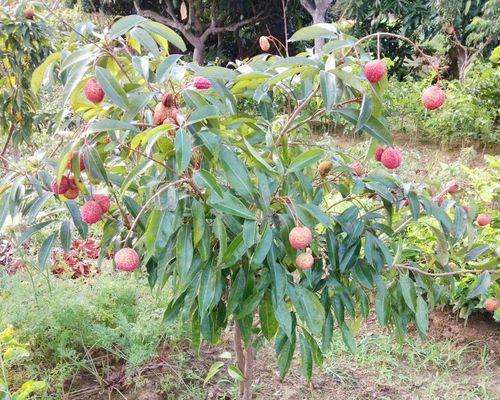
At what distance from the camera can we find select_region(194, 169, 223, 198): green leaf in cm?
98

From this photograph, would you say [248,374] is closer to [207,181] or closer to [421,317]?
[421,317]

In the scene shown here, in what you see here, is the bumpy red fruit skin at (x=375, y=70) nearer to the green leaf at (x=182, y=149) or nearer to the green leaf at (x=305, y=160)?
the green leaf at (x=305, y=160)

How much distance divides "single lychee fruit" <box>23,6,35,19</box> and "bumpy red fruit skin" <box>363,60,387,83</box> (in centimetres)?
218

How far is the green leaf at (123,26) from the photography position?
3.19 feet

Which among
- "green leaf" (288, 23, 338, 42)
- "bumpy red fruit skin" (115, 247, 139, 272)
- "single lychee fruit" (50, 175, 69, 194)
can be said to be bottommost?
"bumpy red fruit skin" (115, 247, 139, 272)

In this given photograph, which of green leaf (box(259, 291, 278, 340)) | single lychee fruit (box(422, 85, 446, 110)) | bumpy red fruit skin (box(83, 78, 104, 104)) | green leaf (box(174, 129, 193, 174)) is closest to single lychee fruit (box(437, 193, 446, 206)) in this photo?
single lychee fruit (box(422, 85, 446, 110))

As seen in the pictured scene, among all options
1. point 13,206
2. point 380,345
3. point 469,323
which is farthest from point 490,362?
point 13,206

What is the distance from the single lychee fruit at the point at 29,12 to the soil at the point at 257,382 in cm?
177

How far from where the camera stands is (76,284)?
245 cm

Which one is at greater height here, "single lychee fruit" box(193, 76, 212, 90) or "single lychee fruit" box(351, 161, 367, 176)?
"single lychee fruit" box(193, 76, 212, 90)

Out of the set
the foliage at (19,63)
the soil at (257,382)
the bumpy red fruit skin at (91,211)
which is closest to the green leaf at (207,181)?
the bumpy red fruit skin at (91,211)

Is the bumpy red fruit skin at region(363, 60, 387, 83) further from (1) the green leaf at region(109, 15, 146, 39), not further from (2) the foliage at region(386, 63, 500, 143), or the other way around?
(2) the foliage at region(386, 63, 500, 143)

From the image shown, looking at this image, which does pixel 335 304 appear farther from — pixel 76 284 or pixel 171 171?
pixel 76 284

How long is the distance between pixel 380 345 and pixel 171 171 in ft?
5.47
